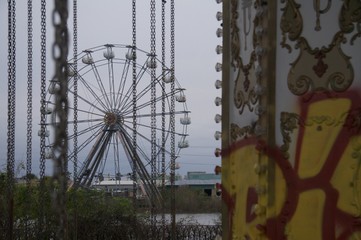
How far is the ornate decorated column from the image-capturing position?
13.0 ft

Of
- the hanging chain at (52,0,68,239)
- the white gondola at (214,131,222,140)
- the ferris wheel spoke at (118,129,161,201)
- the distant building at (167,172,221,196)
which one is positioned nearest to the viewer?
the hanging chain at (52,0,68,239)

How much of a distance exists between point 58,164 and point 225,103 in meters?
3.27

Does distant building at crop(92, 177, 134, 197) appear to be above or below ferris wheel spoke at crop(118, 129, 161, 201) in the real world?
below

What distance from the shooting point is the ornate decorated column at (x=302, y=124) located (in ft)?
13.0

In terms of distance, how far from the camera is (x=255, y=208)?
14.1 feet

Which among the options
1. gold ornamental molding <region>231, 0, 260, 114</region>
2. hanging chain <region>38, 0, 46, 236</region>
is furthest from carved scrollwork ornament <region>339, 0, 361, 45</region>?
hanging chain <region>38, 0, 46, 236</region>

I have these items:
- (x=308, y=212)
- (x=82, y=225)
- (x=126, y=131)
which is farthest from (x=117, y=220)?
(x=308, y=212)

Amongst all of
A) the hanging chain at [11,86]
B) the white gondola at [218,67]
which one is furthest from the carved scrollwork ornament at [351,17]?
the hanging chain at [11,86]

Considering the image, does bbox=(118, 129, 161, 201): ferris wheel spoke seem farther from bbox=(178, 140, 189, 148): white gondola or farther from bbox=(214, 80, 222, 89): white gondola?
bbox=(214, 80, 222, 89): white gondola

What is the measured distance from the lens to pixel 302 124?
164 inches

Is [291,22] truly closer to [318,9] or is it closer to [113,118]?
[318,9]

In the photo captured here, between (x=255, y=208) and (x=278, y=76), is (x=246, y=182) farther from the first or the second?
(x=278, y=76)

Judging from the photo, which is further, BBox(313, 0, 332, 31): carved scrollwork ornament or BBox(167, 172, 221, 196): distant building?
BBox(167, 172, 221, 196): distant building

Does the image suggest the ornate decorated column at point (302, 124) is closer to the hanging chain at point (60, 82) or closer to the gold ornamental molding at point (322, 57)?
the gold ornamental molding at point (322, 57)
